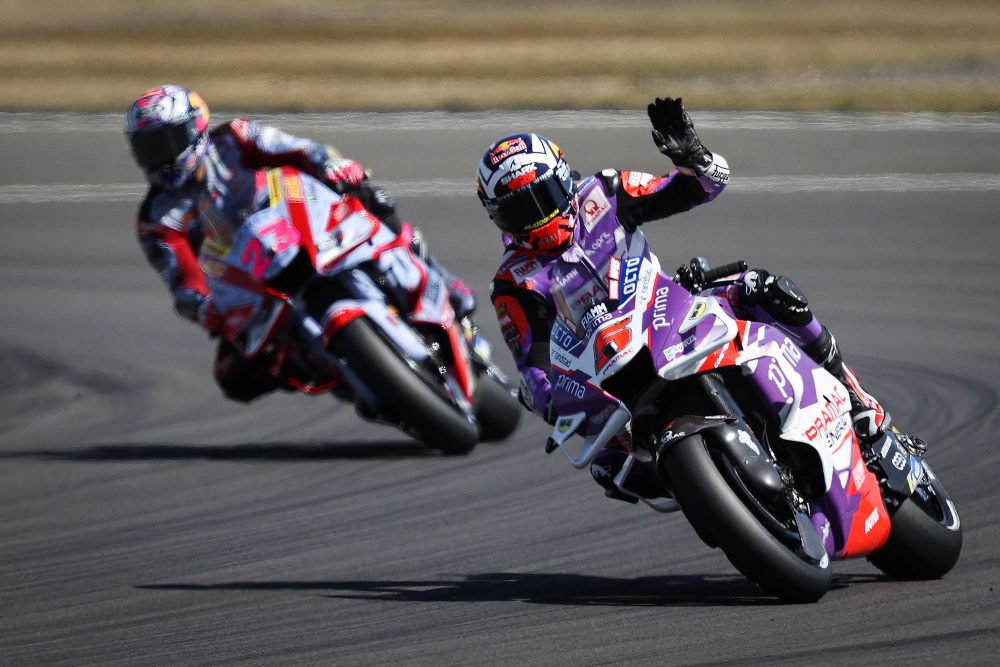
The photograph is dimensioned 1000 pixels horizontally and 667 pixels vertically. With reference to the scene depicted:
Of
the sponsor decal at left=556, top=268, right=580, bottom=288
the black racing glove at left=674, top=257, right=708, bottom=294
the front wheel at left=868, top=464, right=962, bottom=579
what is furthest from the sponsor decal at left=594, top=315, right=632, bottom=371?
the front wheel at left=868, top=464, right=962, bottom=579

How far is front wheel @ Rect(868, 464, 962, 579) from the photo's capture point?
555 cm

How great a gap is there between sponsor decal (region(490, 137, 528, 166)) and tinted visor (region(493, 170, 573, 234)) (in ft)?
0.45

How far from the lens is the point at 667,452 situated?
499 centimetres

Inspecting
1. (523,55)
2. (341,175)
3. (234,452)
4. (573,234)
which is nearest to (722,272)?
(573,234)

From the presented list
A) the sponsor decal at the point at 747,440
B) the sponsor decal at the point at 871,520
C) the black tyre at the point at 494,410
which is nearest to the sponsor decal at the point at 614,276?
the sponsor decal at the point at 747,440

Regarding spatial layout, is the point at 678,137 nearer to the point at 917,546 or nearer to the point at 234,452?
the point at 917,546

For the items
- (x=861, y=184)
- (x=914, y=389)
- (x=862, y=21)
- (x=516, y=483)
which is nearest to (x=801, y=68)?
(x=862, y=21)

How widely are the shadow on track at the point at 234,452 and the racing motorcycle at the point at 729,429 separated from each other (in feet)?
11.6

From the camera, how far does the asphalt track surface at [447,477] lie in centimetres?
525

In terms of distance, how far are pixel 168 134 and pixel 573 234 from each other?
3690mm

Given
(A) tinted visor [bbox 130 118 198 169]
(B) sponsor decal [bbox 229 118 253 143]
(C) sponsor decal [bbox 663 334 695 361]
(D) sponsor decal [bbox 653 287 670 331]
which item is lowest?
(B) sponsor decal [bbox 229 118 253 143]

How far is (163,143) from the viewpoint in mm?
8750

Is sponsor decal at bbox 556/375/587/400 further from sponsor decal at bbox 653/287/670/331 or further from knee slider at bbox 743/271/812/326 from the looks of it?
knee slider at bbox 743/271/812/326

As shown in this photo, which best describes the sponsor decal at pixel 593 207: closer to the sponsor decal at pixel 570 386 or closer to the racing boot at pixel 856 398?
the sponsor decal at pixel 570 386
